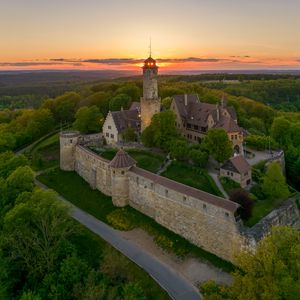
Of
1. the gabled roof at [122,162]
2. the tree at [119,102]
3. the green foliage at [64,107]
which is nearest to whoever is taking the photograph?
the gabled roof at [122,162]

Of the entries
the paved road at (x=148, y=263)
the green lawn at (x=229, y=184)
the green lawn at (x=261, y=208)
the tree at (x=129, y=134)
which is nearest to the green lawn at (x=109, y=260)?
the paved road at (x=148, y=263)

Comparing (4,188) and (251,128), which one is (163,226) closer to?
(4,188)

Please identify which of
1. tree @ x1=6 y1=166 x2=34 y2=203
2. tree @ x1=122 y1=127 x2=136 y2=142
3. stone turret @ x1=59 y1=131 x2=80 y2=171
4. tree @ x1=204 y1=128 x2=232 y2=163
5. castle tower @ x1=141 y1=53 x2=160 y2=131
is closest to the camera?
tree @ x1=6 y1=166 x2=34 y2=203

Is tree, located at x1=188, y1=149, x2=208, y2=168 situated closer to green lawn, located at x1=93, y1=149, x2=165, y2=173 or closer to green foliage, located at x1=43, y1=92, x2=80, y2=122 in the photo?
green lawn, located at x1=93, y1=149, x2=165, y2=173

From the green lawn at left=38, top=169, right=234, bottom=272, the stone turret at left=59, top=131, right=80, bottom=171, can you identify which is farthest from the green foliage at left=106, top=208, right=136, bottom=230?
the stone turret at left=59, top=131, right=80, bottom=171

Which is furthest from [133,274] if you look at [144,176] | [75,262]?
[144,176]

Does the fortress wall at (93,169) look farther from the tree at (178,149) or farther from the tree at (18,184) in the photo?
the tree at (178,149)

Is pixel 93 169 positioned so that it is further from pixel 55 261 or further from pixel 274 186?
pixel 274 186
